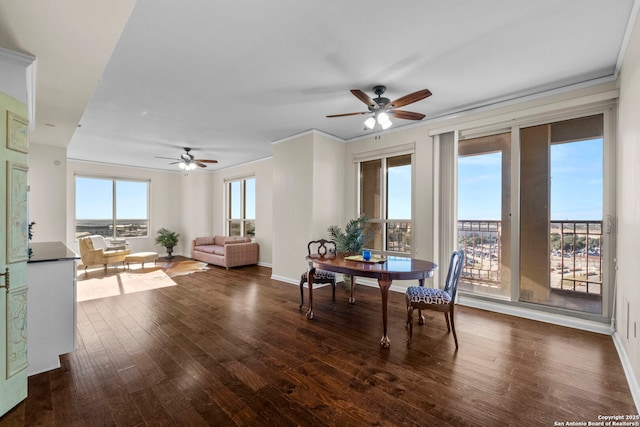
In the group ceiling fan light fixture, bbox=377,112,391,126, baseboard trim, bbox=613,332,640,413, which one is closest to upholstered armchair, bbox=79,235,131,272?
ceiling fan light fixture, bbox=377,112,391,126

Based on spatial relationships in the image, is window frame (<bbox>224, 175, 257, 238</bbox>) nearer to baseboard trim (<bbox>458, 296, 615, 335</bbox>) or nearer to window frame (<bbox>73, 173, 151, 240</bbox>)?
window frame (<bbox>73, 173, 151, 240</bbox>)

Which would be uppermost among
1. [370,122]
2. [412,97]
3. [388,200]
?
[412,97]

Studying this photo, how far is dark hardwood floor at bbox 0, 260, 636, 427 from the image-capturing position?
1.83m

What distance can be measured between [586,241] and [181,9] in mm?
4858

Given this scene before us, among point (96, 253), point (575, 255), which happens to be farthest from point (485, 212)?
point (96, 253)

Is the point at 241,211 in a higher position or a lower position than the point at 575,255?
higher

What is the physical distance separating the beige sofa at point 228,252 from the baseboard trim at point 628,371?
21.1 feet

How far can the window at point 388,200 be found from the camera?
4.85 m

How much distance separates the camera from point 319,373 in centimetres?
230

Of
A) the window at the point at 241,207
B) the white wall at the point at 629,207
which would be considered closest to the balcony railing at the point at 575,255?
the white wall at the point at 629,207

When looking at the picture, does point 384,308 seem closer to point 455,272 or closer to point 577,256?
point 455,272

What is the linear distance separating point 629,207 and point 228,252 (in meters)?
6.57

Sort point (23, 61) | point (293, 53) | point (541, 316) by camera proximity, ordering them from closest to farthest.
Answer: point (23, 61) < point (293, 53) < point (541, 316)

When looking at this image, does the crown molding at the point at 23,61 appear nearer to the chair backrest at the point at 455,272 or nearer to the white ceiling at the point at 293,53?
the white ceiling at the point at 293,53
